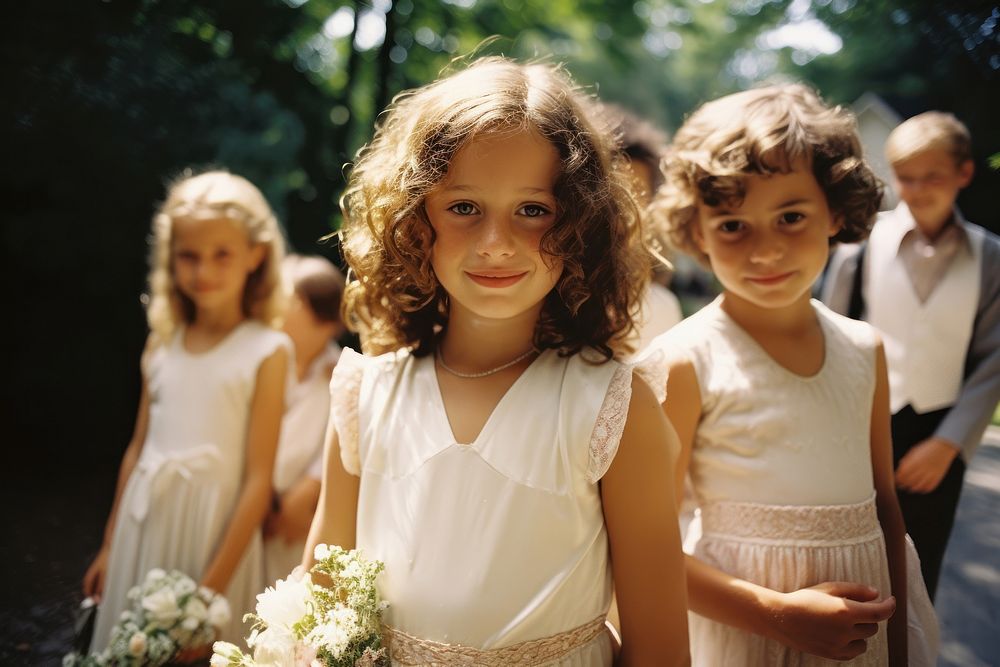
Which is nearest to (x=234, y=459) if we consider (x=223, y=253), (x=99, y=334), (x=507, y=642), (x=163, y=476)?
(x=163, y=476)

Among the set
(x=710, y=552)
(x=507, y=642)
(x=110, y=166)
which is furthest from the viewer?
(x=110, y=166)

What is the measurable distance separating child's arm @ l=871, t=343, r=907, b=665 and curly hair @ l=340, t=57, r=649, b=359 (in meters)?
0.74

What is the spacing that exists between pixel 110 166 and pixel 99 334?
1.51 m

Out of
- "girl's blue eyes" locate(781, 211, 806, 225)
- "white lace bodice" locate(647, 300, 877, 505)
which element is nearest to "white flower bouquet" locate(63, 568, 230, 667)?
"white lace bodice" locate(647, 300, 877, 505)

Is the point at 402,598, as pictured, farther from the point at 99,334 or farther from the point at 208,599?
the point at 99,334

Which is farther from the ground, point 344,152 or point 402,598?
point 344,152

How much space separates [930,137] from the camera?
216cm

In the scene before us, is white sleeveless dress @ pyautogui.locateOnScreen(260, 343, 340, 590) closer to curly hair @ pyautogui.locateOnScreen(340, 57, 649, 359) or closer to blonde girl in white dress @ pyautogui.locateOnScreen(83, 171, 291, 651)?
blonde girl in white dress @ pyautogui.locateOnScreen(83, 171, 291, 651)

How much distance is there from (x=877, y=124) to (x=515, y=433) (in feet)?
8.17

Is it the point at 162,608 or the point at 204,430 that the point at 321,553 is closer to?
the point at 162,608

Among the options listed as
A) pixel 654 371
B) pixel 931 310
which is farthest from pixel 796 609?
pixel 931 310

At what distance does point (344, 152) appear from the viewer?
128 inches

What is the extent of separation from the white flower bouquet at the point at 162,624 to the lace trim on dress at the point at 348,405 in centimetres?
103

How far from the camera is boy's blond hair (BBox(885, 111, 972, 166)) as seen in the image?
2.04 m
